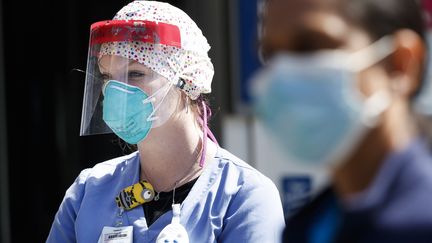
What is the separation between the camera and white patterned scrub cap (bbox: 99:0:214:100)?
8.55 ft

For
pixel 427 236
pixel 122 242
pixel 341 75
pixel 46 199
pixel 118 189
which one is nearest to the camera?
pixel 427 236

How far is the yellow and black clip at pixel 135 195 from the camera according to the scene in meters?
2.58

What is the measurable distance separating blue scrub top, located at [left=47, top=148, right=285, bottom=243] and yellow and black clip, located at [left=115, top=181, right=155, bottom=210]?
24mm

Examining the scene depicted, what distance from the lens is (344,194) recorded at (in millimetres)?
1586

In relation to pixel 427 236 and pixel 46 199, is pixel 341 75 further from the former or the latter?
pixel 46 199

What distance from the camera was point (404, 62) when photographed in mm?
1549

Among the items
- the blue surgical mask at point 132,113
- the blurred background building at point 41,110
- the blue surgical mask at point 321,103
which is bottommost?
the blurred background building at point 41,110

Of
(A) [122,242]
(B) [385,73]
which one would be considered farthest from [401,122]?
(A) [122,242]

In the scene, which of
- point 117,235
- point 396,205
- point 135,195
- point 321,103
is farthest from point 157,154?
point 396,205

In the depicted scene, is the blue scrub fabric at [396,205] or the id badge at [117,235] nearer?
the blue scrub fabric at [396,205]

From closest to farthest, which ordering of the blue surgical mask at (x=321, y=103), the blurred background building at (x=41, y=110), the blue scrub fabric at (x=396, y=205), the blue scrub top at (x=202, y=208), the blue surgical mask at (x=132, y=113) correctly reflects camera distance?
the blue scrub fabric at (x=396, y=205) → the blue surgical mask at (x=321, y=103) → the blue scrub top at (x=202, y=208) → the blue surgical mask at (x=132, y=113) → the blurred background building at (x=41, y=110)

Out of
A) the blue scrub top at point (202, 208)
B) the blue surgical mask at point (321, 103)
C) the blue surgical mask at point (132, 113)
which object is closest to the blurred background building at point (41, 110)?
the blue scrub top at point (202, 208)

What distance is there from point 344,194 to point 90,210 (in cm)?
121

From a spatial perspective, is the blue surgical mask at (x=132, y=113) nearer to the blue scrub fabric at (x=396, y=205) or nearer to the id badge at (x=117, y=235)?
the id badge at (x=117, y=235)
